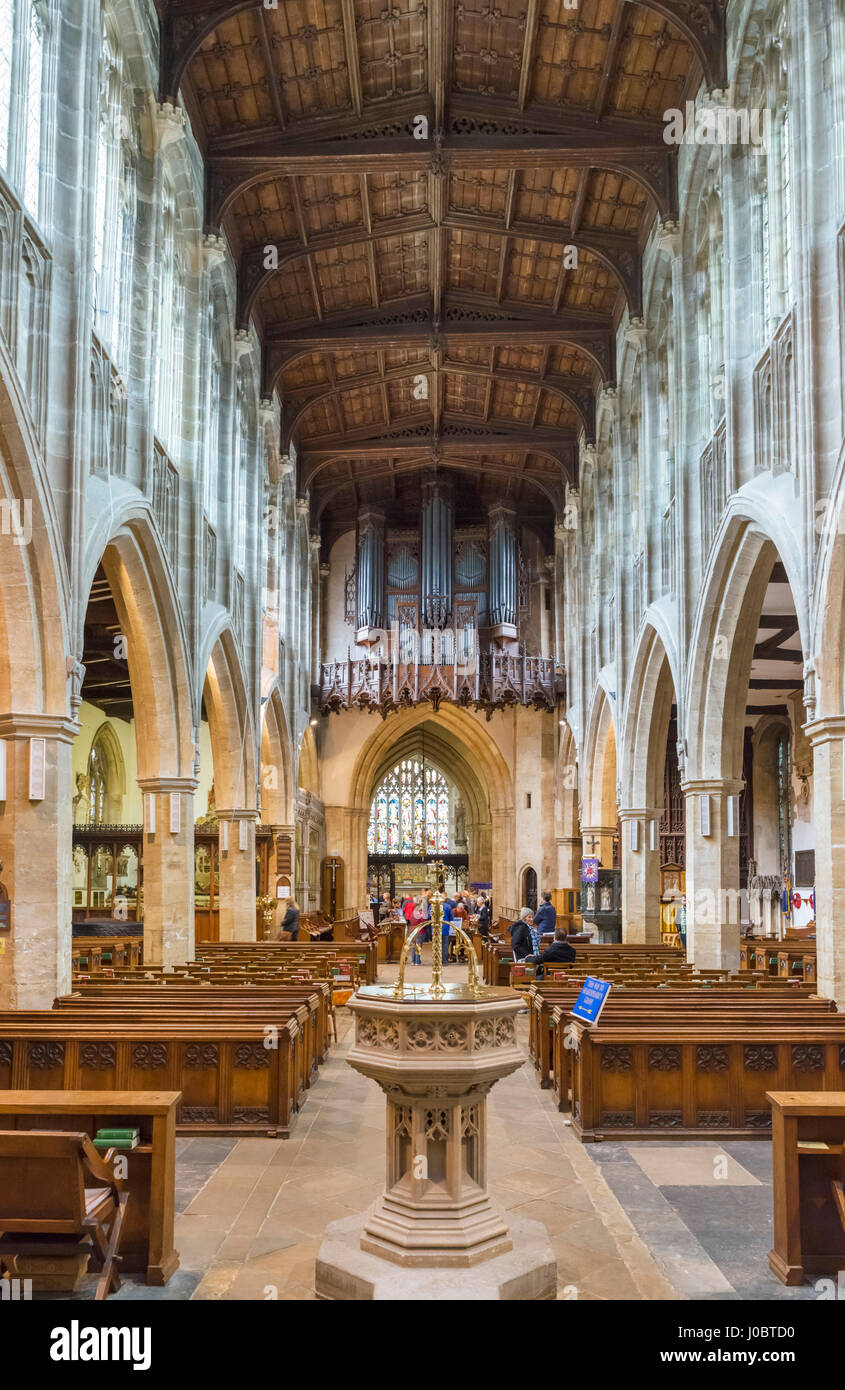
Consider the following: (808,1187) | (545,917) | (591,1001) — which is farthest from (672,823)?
(808,1187)

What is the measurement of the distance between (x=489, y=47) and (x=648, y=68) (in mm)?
2179

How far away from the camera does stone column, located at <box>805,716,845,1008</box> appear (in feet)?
33.5

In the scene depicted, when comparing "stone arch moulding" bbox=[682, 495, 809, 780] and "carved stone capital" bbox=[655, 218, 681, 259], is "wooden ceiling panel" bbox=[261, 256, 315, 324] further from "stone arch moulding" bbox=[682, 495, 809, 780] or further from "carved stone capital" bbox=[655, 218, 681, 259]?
"stone arch moulding" bbox=[682, 495, 809, 780]

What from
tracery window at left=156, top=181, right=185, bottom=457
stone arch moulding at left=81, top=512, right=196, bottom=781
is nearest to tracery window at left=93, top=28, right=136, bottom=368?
tracery window at left=156, top=181, right=185, bottom=457

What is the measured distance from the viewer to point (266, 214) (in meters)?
19.9

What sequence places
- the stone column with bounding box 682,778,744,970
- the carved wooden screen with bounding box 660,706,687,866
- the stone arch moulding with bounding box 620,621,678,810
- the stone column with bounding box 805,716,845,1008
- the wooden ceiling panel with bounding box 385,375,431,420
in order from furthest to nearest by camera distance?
1. the carved wooden screen with bounding box 660,706,687,866
2. the wooden ceiling panel with bounding box 385,375,431,420
3. the stone arch moulding with bounding box 620,621,678,810
4. the stone column with bounding box 682,778,744,970
5. the stone column with bounding box 805,716,845,1008

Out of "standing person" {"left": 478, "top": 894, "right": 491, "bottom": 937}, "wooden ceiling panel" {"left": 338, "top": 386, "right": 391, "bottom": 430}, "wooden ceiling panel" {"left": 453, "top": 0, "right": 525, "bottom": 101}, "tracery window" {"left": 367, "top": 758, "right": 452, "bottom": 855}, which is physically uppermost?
"wooden ceiling panel" {"left": 453, "top": 0, "right": 525, "bottom": 101}

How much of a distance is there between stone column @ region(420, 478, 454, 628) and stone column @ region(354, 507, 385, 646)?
1.18 meters

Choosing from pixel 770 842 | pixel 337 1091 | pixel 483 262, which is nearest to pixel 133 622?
pixel 337 1091

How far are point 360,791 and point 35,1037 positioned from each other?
83.2 ft

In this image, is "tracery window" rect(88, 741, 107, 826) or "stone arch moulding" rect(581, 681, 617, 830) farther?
"tracery window" rect(88, 741, 107, 826)

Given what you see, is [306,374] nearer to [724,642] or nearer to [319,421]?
[319,421]

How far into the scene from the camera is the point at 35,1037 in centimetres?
829
